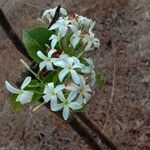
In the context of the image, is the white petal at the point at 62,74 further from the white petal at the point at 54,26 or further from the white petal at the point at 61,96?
the white petal at the point at 54,26

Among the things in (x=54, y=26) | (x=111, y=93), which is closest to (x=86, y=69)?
(x=54, y=26)

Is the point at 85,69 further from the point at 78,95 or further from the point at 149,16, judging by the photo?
the point at 149,16

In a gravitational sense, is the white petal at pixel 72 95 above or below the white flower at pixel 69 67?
below

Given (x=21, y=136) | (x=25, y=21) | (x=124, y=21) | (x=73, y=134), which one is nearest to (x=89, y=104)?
(x=73, y=134)

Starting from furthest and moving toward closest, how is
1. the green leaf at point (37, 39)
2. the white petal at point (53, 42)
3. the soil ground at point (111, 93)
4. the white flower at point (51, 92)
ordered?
1. the soil ground at point (111, 93)
2. the green leaf at point (37, 39)
3. the white petal at point (53, 42)
4. the white flower at point (51, 92)

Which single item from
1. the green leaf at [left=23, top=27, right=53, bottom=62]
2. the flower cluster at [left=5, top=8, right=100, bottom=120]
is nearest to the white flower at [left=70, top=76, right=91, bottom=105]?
the flower cluster at [left=5, top=8, right=100, bottom=120]

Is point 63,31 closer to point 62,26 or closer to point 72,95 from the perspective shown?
point 62,26

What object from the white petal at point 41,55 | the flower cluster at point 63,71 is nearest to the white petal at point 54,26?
the flower cluster at point 63,71
